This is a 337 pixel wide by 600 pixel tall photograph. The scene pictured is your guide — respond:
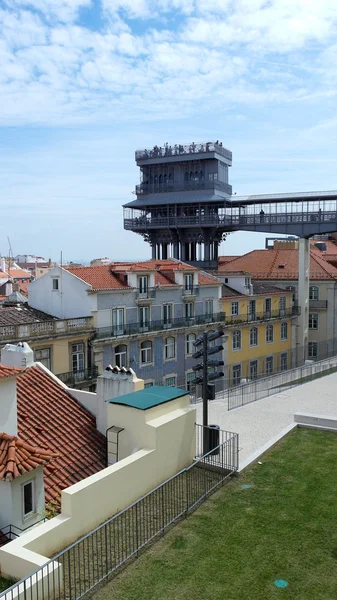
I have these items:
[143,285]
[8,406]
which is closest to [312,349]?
[143,285]

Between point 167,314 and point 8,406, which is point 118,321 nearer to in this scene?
point 167,314

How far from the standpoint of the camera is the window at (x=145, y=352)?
38594 mm

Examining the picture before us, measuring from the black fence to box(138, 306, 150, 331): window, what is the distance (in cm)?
2288

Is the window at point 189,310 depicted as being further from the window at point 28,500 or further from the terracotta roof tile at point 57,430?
the window at point 28,500

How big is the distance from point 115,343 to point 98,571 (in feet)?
85.6

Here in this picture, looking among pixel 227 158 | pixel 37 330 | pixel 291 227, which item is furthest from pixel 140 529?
pixel 227 158

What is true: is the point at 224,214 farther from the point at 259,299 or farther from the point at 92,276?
the point at 92,276

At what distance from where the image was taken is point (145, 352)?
1531 inches

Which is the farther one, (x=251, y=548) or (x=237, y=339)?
(x=237, y=339)

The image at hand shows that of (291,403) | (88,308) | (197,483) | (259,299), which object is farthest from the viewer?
(259,299)

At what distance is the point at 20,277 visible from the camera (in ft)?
365

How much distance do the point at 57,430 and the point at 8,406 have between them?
103 inches

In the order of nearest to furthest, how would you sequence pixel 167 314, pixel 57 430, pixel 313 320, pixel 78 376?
pixel 57 430, pixel 78 376, pixel 167 314, pixel 313 320

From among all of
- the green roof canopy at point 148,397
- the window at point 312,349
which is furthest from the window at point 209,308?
the green roof canopy at point 148,397
